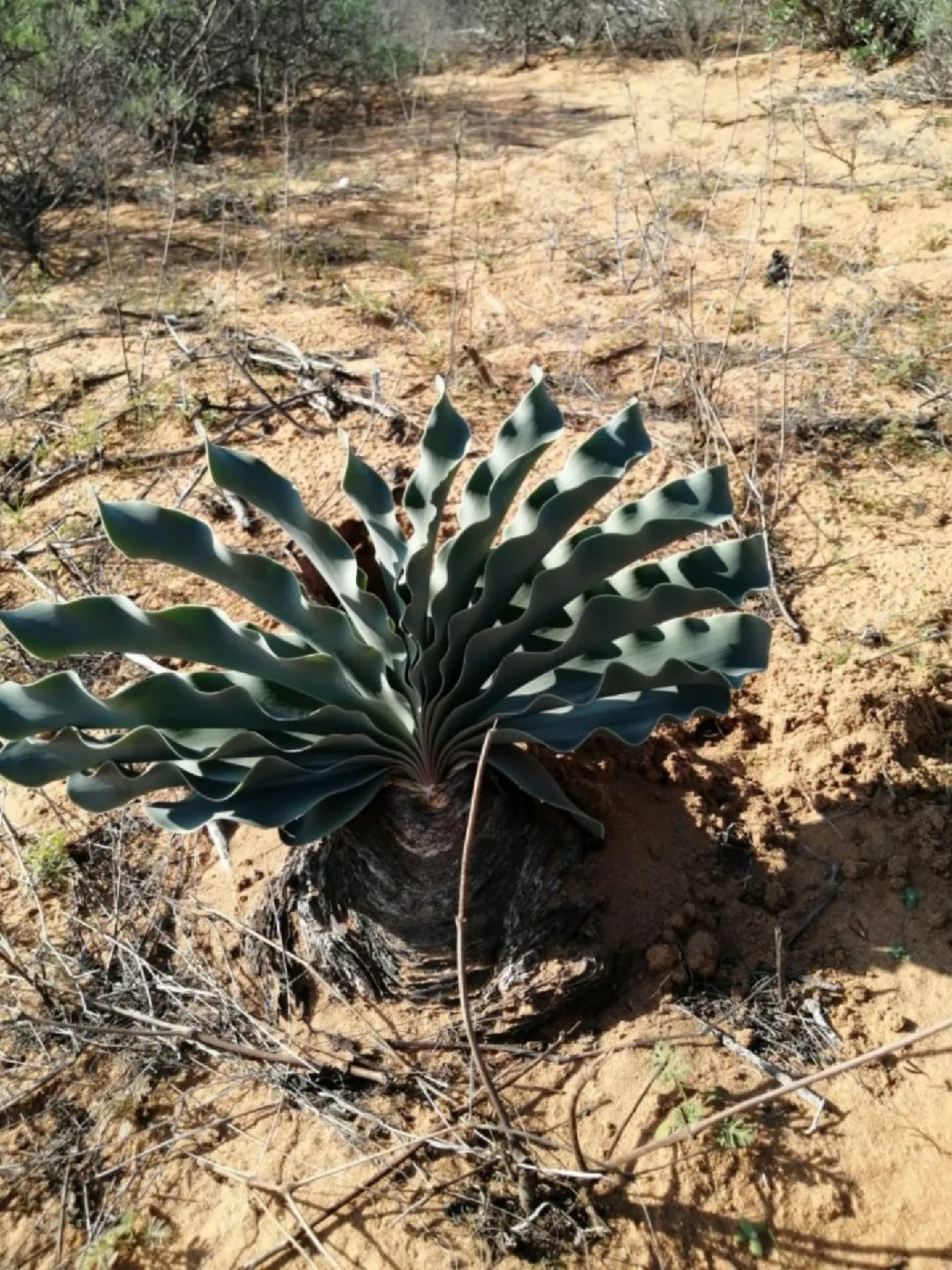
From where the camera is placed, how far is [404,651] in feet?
6.86

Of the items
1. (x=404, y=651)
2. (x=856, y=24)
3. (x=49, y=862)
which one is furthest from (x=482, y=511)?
(x=856, y=24)

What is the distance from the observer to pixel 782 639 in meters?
2.78

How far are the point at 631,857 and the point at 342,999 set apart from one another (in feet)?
2.17

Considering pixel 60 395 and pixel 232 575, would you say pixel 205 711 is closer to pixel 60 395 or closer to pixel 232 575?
pixel 232 575

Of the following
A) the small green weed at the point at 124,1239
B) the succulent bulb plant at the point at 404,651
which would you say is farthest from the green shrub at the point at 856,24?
the small green weed at the point at 124,1239

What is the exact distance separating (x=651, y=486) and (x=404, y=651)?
1.52 m

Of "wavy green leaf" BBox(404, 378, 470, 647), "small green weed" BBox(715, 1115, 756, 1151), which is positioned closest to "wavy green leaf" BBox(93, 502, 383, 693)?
"wavy green leaf" BBox(404, 378, 470, 647)

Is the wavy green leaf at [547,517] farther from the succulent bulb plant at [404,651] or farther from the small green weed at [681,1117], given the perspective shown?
the small green weed at [681,1117]

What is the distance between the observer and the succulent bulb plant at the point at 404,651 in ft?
6.17

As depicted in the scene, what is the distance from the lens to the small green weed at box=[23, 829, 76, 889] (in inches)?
96.7

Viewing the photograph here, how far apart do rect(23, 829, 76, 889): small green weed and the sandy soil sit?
0.05 m

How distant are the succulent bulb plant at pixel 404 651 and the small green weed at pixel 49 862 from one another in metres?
0.60

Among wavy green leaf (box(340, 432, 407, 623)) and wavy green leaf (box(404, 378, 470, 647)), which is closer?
wavy green leaf (box(404, 378, 470, 647))

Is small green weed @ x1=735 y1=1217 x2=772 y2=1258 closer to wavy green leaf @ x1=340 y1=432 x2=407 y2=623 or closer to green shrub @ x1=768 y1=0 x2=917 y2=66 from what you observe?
wavy green leaf @ x1=340 y1=432 x2=407 y2=623
